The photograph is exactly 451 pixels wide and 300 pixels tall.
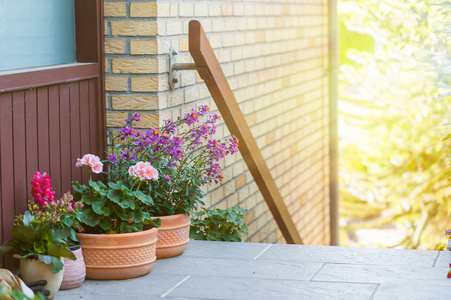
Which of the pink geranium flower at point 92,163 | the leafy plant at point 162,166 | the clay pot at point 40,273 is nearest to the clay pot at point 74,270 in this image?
the clay pot at point 40,273

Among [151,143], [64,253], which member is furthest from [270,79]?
[64,253]

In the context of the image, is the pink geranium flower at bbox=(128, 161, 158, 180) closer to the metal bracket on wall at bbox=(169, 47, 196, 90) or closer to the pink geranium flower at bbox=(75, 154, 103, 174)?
the pink geranium flower at bbox=(75, 154, 103, 174)

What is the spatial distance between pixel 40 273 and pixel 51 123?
73 centimetres

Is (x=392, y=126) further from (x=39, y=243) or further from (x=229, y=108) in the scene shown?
(x=39, y=243)

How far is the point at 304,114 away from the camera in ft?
20.1

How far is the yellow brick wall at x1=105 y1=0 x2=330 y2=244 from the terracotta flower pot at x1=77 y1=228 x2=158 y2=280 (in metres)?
0.77

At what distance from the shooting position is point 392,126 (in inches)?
314

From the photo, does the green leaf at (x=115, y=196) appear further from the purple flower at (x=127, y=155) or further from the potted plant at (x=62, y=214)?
the purple flower at (x=127, y=155)

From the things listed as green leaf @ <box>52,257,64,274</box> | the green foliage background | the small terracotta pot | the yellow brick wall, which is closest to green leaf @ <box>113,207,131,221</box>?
the small terracotta pot

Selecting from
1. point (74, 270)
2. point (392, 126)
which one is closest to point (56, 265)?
point (74, 270)

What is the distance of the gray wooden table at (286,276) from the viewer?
2.69 meters

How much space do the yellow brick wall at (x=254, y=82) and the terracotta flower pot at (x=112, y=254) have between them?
769 mm

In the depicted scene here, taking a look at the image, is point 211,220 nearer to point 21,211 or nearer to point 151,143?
point 151,143

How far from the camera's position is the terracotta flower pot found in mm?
2838
